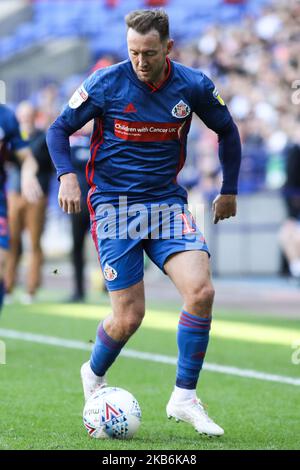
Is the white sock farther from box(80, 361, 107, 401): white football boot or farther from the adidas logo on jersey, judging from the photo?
the adidas logo on jersey

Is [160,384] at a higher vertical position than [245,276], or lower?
higher

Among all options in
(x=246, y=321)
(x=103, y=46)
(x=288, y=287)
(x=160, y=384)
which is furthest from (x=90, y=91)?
(x=103, y=46)

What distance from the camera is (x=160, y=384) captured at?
24.6 ft

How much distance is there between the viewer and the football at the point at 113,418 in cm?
547

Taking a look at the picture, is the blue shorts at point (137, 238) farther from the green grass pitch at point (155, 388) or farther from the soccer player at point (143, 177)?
the green grass pitch at point (155, 388)

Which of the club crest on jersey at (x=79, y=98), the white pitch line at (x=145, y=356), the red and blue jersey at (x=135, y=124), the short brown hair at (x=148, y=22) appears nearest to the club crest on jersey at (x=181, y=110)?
the red and blue jersey at (x=135, y=124)

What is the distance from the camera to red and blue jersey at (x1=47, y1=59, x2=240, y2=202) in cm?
573

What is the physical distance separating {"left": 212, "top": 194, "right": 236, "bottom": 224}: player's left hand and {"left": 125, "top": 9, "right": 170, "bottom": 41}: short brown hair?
3.27 feet

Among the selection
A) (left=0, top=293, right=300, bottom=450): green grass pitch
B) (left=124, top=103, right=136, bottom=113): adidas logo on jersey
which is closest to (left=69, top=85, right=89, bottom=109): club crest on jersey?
(left=124, top=103, right=136, bottom=113): adidas logo on jersey

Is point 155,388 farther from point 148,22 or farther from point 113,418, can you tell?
point 148,22

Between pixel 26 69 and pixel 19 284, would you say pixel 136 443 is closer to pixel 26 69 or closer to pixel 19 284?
pixel 19 284

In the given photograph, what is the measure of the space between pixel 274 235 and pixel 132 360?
10054 mm

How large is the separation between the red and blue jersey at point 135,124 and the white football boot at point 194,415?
1.13 metres
